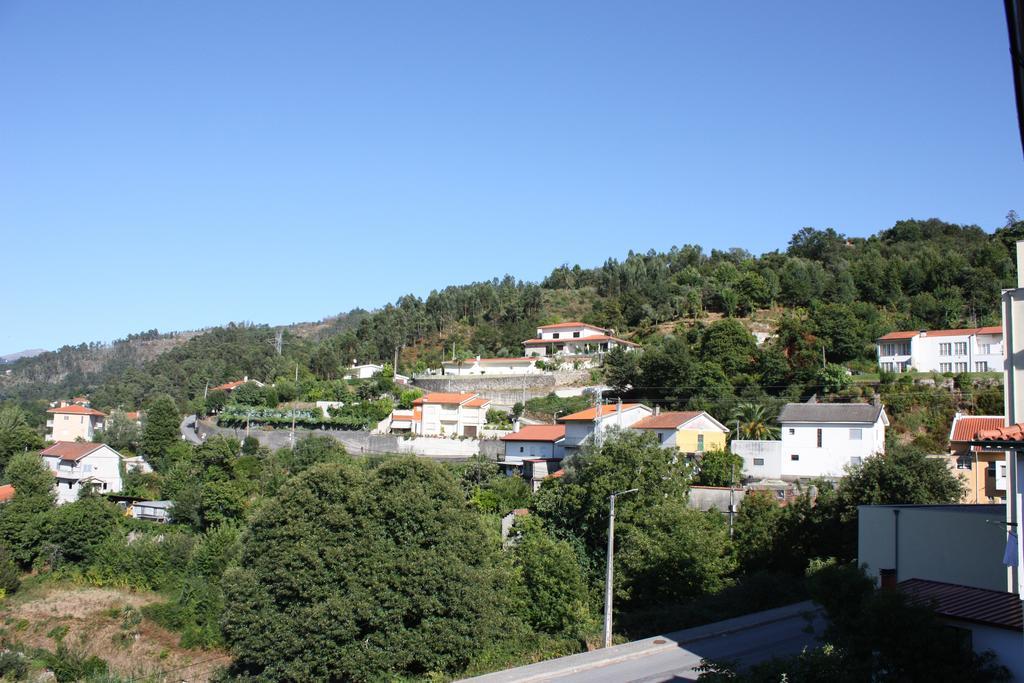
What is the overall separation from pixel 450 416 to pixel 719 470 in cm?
2444

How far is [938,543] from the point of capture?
14.6m

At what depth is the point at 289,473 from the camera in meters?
45.9

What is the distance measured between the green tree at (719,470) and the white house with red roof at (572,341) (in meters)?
29.7

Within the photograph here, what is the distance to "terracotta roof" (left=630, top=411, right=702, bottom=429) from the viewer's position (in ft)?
129

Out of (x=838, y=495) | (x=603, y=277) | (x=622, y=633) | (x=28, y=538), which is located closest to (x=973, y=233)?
(x=603, y=277)

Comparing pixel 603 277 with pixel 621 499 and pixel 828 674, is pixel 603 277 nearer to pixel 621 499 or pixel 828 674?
pixel 621 499

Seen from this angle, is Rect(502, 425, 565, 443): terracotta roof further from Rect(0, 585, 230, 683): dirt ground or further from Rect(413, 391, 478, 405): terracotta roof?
Rect(0, 585, 230, 683): dirt ground

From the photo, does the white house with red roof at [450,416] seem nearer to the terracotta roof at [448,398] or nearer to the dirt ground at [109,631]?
the terracotta roof at [448,398]

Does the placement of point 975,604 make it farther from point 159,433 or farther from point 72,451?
point 159,433

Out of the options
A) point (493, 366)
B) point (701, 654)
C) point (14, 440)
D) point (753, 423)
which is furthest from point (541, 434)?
point (14, 440)

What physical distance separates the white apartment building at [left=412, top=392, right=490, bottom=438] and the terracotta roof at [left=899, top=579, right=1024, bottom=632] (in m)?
44.5

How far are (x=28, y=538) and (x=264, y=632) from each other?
24.1 meters

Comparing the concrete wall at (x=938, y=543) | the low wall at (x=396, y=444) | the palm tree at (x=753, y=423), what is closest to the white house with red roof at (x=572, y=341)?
the low wall at (x=396, y=444)

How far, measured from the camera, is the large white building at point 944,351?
47.3 m
